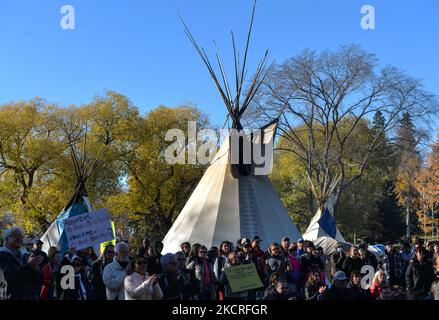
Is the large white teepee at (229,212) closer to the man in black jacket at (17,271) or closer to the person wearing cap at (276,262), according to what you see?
the person wearing cap at (276,262)

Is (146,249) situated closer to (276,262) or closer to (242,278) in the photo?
(276,262)

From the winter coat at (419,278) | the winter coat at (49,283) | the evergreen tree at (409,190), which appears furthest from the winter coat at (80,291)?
the evergreen tree at (409,190)

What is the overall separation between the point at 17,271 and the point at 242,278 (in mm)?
3365

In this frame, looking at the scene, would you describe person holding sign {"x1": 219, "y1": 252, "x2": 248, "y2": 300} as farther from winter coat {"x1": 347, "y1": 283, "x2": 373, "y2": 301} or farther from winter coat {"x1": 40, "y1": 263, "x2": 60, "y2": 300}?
winter coat {"x1": 40, "y1": 263, "x2": 60, "y2": 300}

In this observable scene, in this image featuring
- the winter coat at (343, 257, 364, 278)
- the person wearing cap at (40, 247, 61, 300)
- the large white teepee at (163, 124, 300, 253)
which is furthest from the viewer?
the large white teepee at (163, 124, 300, 253)

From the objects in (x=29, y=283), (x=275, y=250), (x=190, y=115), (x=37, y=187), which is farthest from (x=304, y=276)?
(x=190, y=115)

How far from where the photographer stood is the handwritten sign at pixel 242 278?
25.2 feet

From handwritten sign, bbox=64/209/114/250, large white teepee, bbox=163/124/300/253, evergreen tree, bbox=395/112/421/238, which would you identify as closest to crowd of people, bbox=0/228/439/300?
handwritten sign, bbox=64/209/114/250

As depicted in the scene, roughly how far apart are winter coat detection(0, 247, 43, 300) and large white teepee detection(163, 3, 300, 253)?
33.8 feet

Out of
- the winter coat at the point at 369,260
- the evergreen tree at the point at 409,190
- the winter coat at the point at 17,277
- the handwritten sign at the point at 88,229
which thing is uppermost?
the evergreen tree at the point at 409,190

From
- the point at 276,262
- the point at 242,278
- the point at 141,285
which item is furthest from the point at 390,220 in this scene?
the point at 141,285

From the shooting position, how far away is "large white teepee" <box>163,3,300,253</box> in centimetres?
1625

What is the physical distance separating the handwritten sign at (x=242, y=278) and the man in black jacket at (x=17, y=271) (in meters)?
2.87

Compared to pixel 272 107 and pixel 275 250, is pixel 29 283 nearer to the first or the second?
pixel 275 250
